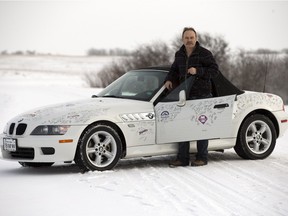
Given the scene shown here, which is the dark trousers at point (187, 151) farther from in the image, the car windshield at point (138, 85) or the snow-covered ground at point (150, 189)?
the car windshield at point (138, 85)

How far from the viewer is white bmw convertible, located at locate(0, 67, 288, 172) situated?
779 centimetres

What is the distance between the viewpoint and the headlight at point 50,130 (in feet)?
25.4

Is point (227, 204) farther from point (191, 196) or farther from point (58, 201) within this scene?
point (58, 201)

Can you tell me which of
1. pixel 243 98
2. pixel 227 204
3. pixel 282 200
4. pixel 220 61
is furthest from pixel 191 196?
pixel 220 61

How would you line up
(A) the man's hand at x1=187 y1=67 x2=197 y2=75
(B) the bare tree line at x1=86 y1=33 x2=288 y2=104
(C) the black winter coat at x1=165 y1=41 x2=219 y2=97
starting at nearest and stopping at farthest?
(A) the man's hand at x1=187 y1=67 x2=197 y2=75 → (C) the black winter coat at x1=165 y1=41 x2=219 y2=97 → (B) the bare tree line at x1=86 y1=33 x2=288 y2=104

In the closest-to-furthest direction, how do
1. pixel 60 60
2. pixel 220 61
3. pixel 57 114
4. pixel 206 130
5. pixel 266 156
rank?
1. pixel 57 114
2. pixel 206 130
3. pixel 266 156
4. pixel 220 61
5. pixel 60 60

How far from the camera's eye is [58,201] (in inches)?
242

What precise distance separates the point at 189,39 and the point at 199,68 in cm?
43

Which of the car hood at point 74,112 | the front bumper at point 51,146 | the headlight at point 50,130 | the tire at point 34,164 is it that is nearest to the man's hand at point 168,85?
the car hood at point 74,112

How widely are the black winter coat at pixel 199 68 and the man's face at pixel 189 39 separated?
8cm

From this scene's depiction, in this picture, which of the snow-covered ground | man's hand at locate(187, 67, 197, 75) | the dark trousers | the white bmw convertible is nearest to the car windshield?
the white bmw convertible

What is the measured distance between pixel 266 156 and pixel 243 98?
94 centimetres

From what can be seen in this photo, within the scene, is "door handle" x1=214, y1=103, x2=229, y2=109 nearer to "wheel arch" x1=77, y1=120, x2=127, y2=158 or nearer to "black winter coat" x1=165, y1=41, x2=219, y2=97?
"black winter coat" x1=165, y1=41, x2=219, y2=97

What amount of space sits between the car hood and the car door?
0.46m
